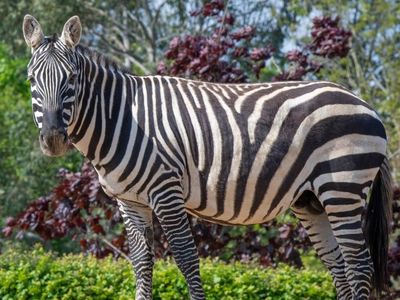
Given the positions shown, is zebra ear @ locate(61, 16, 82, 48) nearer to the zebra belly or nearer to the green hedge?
the zebra belly

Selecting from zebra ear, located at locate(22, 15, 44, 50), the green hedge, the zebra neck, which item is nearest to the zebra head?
zebra ear, located at locate(22, 15, 44, 50)

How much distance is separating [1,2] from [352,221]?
18117 millimetres

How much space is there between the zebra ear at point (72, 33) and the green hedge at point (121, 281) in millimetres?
2567

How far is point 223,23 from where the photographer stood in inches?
416

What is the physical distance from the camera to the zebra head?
5715mm

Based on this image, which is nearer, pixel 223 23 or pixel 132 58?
pixel 223 23

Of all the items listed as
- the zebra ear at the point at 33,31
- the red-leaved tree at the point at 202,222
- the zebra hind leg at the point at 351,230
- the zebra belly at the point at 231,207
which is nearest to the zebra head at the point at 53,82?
the zebra ear at the point at 33,31

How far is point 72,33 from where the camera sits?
6.18 m

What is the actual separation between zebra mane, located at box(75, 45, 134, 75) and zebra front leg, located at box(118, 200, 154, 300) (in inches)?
40.0

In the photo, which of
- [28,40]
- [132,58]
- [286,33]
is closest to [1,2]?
[132,58]

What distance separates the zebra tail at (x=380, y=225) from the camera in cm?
669

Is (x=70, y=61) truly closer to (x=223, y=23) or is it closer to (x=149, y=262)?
(x=149, y=262)

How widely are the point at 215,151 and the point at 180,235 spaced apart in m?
0.66

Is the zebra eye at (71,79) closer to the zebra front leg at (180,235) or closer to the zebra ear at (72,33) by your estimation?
the zebra ear at (72,33)
